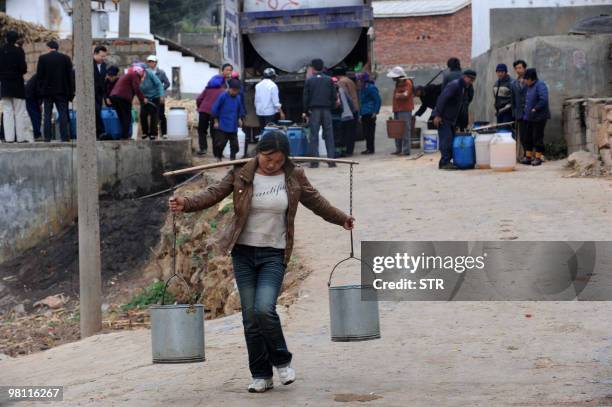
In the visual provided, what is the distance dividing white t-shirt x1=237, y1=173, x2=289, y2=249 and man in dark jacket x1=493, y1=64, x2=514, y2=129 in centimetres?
1124

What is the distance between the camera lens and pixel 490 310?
9.71 meters

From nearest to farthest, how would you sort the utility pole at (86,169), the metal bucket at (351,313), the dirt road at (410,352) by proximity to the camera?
the dirt road at (410,352) → the metal bucket at (351,313) → the utility pole at (86,169)

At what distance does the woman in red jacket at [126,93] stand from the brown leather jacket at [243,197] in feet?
36.8

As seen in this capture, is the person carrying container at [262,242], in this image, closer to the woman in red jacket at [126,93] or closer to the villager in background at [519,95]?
the villager in background at [519,95]

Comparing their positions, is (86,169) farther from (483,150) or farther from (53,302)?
(483,150)

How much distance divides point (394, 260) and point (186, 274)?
435 cm

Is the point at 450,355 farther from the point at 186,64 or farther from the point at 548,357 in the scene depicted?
the point at 186,64

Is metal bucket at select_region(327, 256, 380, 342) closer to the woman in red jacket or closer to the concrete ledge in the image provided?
the concrete ledge

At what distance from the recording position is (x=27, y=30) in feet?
88.8

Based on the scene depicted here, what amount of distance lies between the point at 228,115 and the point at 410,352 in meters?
10.8

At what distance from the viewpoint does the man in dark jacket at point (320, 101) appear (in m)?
18.8

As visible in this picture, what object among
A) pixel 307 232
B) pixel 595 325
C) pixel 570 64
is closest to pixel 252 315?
pixel 595 325

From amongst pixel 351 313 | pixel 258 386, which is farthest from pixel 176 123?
pixel 258 386

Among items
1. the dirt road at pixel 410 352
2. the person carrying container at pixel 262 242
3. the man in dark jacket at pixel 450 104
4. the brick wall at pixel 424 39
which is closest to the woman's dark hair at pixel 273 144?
the person carrying container at pixel 262 242
